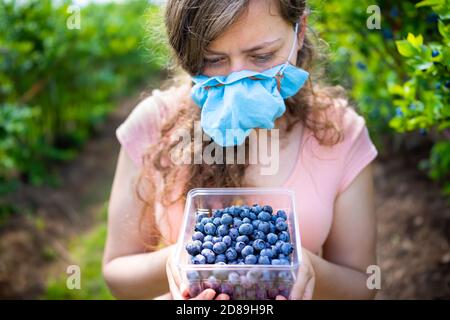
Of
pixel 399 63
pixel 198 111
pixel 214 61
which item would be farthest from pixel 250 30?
pixel 399 63

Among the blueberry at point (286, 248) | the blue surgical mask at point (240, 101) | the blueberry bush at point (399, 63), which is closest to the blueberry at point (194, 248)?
the blueberry at point (286, 248)

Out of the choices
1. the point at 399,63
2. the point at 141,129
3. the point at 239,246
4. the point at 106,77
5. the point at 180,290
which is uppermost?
the point at 106,77

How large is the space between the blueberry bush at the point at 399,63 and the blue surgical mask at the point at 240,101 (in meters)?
0.45

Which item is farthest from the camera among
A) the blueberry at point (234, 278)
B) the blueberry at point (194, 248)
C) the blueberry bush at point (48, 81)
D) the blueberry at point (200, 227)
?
the blueberry bush at point (48, 81)

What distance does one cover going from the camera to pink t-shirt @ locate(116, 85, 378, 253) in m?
1.84

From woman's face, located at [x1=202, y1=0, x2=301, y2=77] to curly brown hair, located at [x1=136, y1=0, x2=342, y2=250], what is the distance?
0.03 metres

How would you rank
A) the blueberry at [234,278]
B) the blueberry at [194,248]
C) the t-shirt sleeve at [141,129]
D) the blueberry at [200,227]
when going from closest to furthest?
1. the blueberry at [234,278]
2. the blueberry at [194,248]
3. the blueberry at [200,227]
4. the t-shirt sleeve at [141,129]

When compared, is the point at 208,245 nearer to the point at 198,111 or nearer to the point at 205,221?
the point at 205,221

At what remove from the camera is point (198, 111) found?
1.85m

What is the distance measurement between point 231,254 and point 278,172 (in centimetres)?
70

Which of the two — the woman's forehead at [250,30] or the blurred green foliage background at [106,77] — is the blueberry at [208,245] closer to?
the woman's forehead at [250,30]

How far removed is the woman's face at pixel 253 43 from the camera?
156 cm

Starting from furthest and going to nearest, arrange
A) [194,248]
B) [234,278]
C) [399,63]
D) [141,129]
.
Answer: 1. [399,63]
2. [141,129]
3. [194,248]
4. [234,278]
